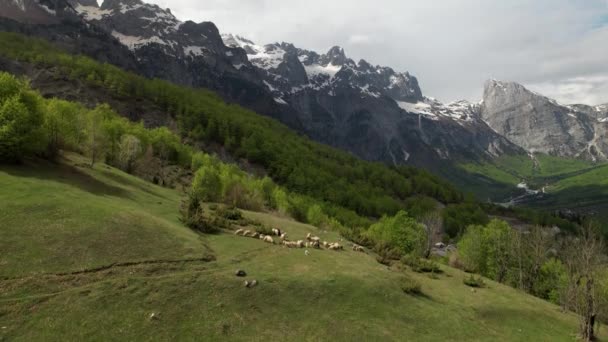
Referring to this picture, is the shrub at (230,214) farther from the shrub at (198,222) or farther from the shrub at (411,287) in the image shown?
the shrub at (411,287)

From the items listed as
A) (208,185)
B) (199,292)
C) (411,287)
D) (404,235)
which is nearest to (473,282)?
(411,287)

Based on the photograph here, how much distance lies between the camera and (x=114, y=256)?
31797 mm

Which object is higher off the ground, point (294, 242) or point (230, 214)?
point (230, 214)

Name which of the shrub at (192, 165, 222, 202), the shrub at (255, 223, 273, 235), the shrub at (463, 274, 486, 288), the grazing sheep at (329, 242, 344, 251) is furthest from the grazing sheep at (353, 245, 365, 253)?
the shrub at (192, 165, 222, 202)

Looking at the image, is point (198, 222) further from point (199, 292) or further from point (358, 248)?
point (358, 248)

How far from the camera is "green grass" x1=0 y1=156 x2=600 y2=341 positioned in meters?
25.5

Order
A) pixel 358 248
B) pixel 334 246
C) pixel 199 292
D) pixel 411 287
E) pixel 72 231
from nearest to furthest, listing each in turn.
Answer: pixel 199 292 < pixel 72 231 < pixel 411 287 < pixel 334 246 < pixel 358 248

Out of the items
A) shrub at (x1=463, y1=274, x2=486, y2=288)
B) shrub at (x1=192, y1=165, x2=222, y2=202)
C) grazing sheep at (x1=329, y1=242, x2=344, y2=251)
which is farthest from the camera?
shrub at (x1=192, y1=165, x2=222, y2=202)

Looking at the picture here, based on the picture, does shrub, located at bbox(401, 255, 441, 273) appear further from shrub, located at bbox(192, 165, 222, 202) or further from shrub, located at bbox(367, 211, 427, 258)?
shrub, located at bbox(192, 165, 222, 202)

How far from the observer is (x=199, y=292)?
95.9 ft

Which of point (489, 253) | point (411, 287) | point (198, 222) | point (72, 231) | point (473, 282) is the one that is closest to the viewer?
point (72, 231)

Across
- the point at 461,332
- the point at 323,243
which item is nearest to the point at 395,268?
the point at 323,243

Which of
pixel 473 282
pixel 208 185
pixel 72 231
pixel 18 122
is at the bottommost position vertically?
pixel 72 231

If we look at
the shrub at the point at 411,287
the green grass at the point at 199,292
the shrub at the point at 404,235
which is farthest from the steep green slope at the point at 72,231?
the shrub at the point at 404,235
